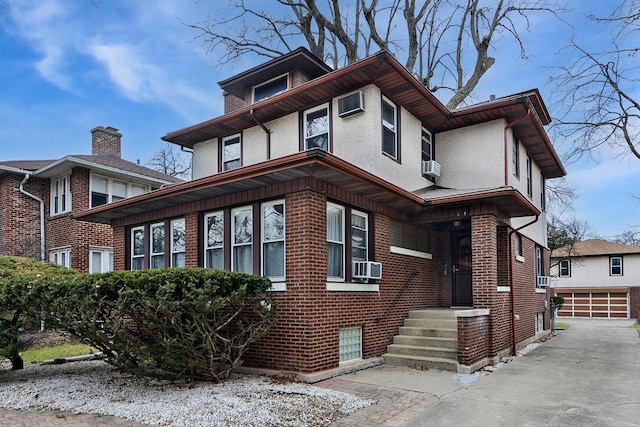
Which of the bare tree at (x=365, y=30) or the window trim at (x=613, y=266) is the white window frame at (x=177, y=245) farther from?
the window trim at (x=613, y=266)

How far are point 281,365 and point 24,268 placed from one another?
4.81m

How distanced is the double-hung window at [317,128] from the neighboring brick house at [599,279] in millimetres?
23608

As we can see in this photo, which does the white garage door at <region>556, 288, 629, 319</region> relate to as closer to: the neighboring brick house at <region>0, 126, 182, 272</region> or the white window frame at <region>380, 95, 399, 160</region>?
the white window frame at <region>380, 95, 399, 160</region>

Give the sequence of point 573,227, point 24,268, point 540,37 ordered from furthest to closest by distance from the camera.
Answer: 1. point 573,227
2. point 540,37
3. point 24,268

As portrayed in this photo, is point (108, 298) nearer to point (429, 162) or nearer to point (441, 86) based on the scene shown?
point (429, 162)

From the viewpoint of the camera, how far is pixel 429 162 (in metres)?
11.4

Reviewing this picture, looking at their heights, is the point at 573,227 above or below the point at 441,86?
below

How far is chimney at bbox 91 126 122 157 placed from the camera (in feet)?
65.5

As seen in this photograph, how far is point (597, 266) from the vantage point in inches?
1219

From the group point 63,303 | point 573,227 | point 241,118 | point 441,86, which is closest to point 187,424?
point 63,303

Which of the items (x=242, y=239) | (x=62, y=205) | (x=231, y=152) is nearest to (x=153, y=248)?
(x=242, y=239)

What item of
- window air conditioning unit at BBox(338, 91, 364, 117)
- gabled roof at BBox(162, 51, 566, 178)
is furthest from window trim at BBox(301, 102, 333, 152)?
window air conditioning unit at BBox(338, 91, 364, 117)

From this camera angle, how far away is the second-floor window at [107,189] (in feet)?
51.9

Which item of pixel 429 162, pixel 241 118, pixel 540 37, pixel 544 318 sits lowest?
pixel 544 318
